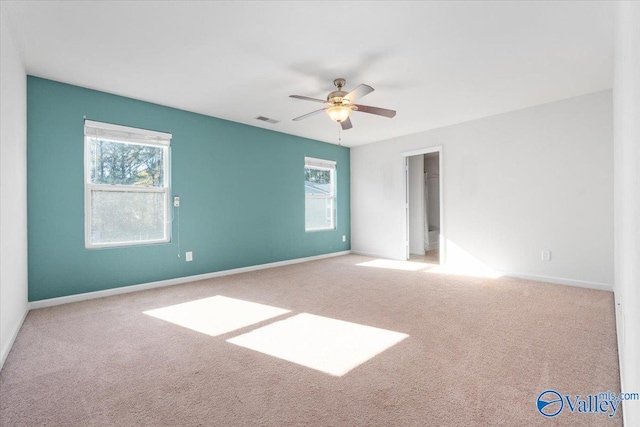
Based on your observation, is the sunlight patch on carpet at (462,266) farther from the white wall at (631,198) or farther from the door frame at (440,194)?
the white wall at (631,198)

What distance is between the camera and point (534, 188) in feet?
14.5

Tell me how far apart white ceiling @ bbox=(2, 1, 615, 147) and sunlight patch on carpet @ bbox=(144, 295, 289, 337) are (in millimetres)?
2511

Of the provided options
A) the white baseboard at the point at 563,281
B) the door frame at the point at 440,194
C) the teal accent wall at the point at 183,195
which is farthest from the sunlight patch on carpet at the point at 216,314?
the white baseboard at the point at 563,281

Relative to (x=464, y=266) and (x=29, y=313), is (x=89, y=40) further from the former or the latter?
(x=464, y=266)

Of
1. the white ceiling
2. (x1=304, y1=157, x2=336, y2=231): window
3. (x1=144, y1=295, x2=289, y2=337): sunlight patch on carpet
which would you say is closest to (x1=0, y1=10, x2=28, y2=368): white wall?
the white ceiling

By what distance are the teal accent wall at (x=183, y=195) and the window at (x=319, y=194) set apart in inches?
6.0

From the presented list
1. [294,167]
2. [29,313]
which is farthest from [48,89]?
[294,167]

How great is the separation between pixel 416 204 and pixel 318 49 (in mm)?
5034

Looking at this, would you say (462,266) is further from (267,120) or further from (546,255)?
(267,120)

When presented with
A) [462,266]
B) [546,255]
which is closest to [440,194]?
[462,266]

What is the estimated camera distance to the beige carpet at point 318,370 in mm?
1613

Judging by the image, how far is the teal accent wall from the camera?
3.44 m

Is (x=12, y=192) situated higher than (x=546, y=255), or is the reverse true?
(x=12, y=192)

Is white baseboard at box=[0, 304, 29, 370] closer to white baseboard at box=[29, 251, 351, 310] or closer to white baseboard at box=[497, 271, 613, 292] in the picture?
white baseboard at box=[29, 251, 351, 310]
